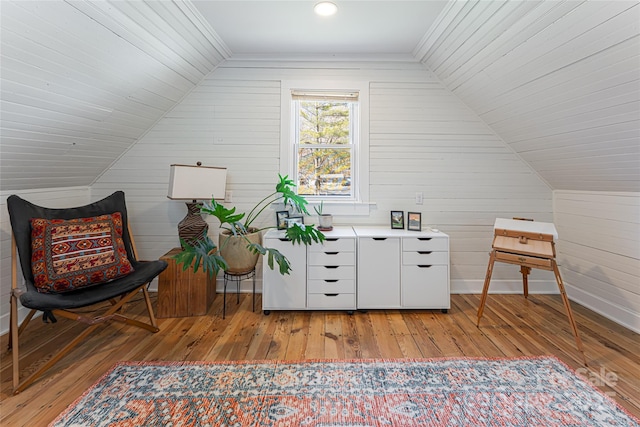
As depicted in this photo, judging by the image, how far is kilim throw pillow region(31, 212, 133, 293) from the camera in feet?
6.03

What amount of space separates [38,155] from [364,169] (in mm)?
2627

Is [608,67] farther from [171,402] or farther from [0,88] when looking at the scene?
[0,88]

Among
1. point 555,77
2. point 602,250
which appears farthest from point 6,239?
point 602,250

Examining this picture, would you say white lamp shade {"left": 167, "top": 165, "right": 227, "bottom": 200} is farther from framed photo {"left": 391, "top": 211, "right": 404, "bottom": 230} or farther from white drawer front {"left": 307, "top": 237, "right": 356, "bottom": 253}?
framed photo {"left": 391, "top": 211, "right": 404, "bottom": 230}

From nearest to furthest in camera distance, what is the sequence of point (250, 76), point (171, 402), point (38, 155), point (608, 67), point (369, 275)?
point (171, 402) → point (608, 67) → point (38, 155) → point (369, 275) → point (250, 76)

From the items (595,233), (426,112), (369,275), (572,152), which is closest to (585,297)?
(595,233)

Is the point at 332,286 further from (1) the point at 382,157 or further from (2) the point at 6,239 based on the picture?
(2) the point at 6,239

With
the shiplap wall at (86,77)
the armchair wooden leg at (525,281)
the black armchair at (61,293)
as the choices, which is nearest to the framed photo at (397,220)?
the armchair wooden leg at (525,281)

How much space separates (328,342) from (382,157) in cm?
181

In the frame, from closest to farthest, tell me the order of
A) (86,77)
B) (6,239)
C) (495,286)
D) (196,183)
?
(86,77) < (6,239) < (196,183) < (495,286)

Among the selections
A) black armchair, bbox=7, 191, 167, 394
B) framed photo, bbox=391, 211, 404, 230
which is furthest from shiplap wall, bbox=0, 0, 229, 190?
framed photo, bbox=391, 211, 404, 230

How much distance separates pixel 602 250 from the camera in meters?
2.44

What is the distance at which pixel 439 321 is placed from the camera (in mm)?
2312

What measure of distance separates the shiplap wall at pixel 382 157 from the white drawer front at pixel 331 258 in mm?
526
